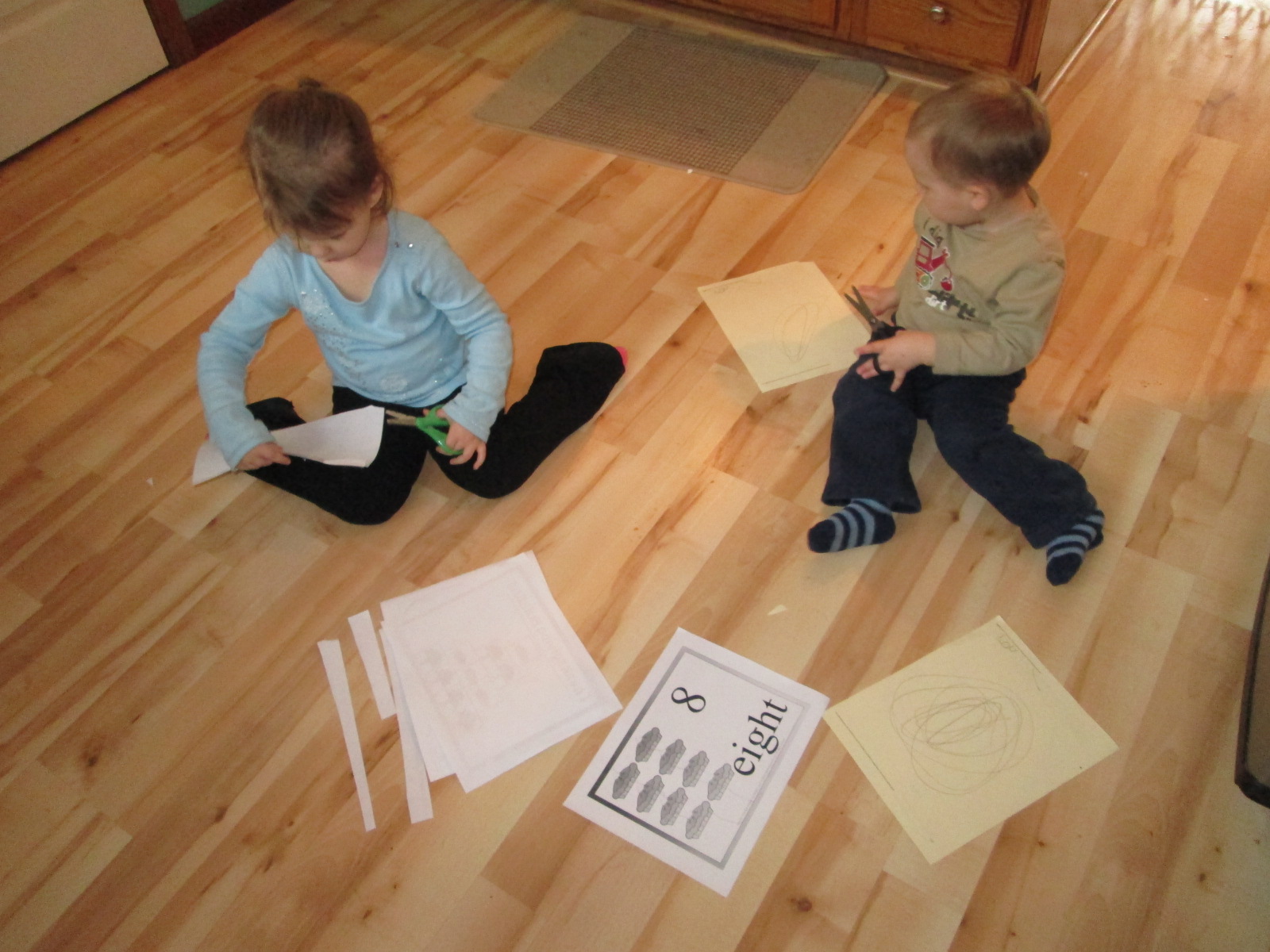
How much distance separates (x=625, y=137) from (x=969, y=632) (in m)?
1.15

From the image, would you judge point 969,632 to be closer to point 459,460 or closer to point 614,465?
point 614,465

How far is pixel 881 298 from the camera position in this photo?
130cm

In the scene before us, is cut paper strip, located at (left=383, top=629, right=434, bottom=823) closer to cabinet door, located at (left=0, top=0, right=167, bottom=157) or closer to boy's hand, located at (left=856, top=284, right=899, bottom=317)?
boy's hand, located at (left=856, top=284, right=899, bottom=317)

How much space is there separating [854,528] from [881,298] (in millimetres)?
372

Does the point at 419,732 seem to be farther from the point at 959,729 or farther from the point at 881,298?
the point at 881,298

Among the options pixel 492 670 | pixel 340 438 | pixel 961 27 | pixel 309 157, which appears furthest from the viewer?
pixel 961 27

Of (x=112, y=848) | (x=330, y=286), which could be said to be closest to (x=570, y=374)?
(x=330, y=286)

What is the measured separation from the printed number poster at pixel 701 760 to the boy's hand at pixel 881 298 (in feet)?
1.81

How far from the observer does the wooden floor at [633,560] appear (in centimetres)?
93

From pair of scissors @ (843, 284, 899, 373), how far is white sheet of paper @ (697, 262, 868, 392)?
0.11 feet

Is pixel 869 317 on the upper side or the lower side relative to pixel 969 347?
lower

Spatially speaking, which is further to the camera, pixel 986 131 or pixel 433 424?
pixel 433 424

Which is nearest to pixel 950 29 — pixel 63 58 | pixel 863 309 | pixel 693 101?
pixel 693 101

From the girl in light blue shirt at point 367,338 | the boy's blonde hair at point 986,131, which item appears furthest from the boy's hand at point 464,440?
the boy's blonde hair at point 986,131
